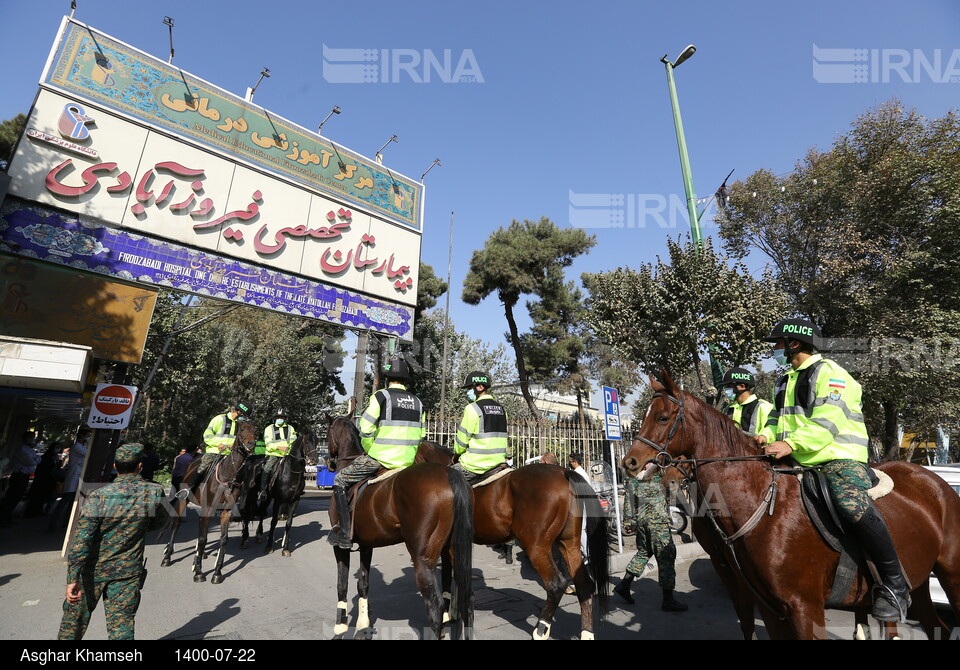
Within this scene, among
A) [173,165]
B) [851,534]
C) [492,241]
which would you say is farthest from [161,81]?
[492,241]

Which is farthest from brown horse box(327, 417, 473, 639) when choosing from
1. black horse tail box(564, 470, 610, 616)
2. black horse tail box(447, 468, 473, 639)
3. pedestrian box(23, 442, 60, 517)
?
pedestrian box(23, 442, 60, 517)

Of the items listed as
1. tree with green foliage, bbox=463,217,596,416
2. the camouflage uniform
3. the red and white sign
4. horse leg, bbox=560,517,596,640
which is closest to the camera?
horse leg, bbox=560,517,596,640

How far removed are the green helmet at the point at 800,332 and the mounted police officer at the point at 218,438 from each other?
869 cm

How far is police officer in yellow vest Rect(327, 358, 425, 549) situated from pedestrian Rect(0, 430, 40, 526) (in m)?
11.2

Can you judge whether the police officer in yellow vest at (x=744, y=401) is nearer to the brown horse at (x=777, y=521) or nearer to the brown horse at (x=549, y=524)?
the brown horse at (x=777, y=521)

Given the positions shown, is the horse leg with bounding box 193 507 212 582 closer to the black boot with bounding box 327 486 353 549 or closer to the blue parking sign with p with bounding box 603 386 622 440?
the black boot with bounding box 327 486 353 549

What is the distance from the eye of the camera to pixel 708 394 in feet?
33.5

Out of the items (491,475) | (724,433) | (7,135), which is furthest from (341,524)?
(7,135)

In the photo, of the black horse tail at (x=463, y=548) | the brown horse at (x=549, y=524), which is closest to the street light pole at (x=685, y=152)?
the brown horse at (x=549, y=524)

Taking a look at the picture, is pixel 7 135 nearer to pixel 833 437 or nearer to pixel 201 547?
pixel 201 547

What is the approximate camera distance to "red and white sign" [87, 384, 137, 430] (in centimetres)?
807

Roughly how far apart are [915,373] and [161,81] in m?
19.4

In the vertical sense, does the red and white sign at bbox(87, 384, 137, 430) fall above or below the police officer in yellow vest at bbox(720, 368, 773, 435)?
below

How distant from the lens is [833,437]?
3.51m
